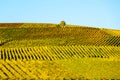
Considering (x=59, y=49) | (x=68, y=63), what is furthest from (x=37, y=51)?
(x=68, y=63)

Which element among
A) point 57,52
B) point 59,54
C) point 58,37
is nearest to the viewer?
point 59,54

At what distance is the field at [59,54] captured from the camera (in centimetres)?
2763

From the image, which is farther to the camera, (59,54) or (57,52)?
(57,52)

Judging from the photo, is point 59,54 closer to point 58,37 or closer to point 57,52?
point 57,52

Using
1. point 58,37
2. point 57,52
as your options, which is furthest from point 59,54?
point 58,37

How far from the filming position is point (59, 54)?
36.9 m

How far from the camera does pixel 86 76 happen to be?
27125 mm

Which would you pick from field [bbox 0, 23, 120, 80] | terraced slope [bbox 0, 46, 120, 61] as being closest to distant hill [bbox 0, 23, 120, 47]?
field [bbox 0, 23, 120, 80]

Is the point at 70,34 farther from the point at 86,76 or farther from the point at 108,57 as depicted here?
the point at 86,76

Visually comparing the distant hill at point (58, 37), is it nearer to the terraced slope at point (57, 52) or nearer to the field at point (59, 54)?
the field at point (59, 54)

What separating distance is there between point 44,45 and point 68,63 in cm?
995

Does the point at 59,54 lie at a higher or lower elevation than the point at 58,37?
lower

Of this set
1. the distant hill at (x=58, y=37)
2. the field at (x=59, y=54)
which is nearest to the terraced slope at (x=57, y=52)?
the field at (x=59, y=54)

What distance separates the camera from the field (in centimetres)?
2763
